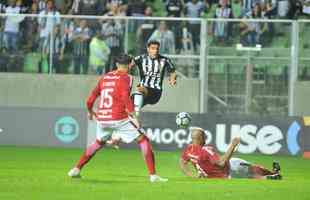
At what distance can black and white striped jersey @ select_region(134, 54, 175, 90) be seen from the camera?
77.0 feet

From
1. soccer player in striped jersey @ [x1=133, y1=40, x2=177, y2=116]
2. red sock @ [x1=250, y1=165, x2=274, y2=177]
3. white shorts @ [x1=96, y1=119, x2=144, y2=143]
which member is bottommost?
red sock @ [x1=250, y1=165, x2=274, y2=177]

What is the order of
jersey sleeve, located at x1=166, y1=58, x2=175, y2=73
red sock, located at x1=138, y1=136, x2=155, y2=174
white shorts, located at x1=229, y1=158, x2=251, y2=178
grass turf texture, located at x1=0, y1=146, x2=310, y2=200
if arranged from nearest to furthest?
grass turf texture, located at x1=0, y1=146, x2=310, y2=200 < red sock, located at x1=138, y1=136, x2=155, y2=174 < white shorts, located at x1=229, y1=158, x2=251, y2=178 < jersey sleeve, located at x1=166, y1=58, x2=175, y2=73

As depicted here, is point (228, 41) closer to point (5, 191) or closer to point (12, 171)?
point (12, 171)

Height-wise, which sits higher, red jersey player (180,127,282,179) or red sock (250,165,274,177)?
red jersey player (180,127,282,179)

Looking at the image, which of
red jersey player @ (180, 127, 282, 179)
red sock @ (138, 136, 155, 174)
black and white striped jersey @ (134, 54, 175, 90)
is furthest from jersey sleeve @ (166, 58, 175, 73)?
red sock @ (138, 136, 155, 174)

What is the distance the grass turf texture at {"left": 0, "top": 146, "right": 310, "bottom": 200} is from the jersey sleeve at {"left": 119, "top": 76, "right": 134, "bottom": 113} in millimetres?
1144

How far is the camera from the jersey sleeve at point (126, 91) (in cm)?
1666

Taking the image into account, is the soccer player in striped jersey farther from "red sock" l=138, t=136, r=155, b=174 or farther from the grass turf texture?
"red sock" l=138, t=136, r=155, b=174

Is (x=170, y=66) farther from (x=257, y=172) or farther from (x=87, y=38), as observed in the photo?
(x=87, y=38)

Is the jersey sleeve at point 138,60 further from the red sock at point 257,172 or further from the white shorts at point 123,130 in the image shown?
the white shorts at point 123,130

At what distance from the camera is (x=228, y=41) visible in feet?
93.8

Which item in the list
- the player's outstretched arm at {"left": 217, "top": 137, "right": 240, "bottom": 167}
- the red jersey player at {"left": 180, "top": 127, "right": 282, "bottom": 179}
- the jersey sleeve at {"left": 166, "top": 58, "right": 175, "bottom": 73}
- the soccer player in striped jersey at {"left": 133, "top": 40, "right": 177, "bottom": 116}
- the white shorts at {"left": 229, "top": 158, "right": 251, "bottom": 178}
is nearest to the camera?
the player's outstretched arm at {"left": 217, "top": 137, "right": 240, "bottom": 167}

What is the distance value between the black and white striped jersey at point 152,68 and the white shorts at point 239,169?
17.3 feet

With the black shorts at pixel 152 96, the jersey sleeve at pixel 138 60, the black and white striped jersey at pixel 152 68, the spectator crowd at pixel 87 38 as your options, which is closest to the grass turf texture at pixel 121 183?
the black shorts at pixel 152 96
